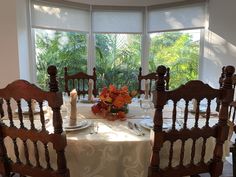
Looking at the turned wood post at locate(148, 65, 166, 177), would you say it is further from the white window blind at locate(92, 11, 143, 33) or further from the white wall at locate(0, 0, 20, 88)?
the white window blind at locate(92, 11, 143, 33)

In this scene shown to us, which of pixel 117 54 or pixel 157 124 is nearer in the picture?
pixel 157 124

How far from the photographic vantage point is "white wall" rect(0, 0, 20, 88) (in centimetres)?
271

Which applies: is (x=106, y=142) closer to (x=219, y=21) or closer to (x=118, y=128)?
(x=118, y=128)

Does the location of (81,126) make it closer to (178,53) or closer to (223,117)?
(223,117)

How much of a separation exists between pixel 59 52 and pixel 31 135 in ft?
7.96

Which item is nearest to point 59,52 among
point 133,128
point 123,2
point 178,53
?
point 123,2

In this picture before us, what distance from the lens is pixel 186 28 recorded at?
3316mm

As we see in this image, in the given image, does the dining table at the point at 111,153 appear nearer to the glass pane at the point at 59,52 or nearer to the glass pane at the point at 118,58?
the glass pane at the point at 59,52

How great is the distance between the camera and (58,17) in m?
3.27

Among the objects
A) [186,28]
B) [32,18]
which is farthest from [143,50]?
[32,18]

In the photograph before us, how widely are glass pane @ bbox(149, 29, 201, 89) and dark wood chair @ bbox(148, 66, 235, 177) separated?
225 centimetres

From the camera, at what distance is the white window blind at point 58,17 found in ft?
10.2

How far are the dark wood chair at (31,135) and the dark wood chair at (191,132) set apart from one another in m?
0.50

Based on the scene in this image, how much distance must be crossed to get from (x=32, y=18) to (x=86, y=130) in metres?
2.22
